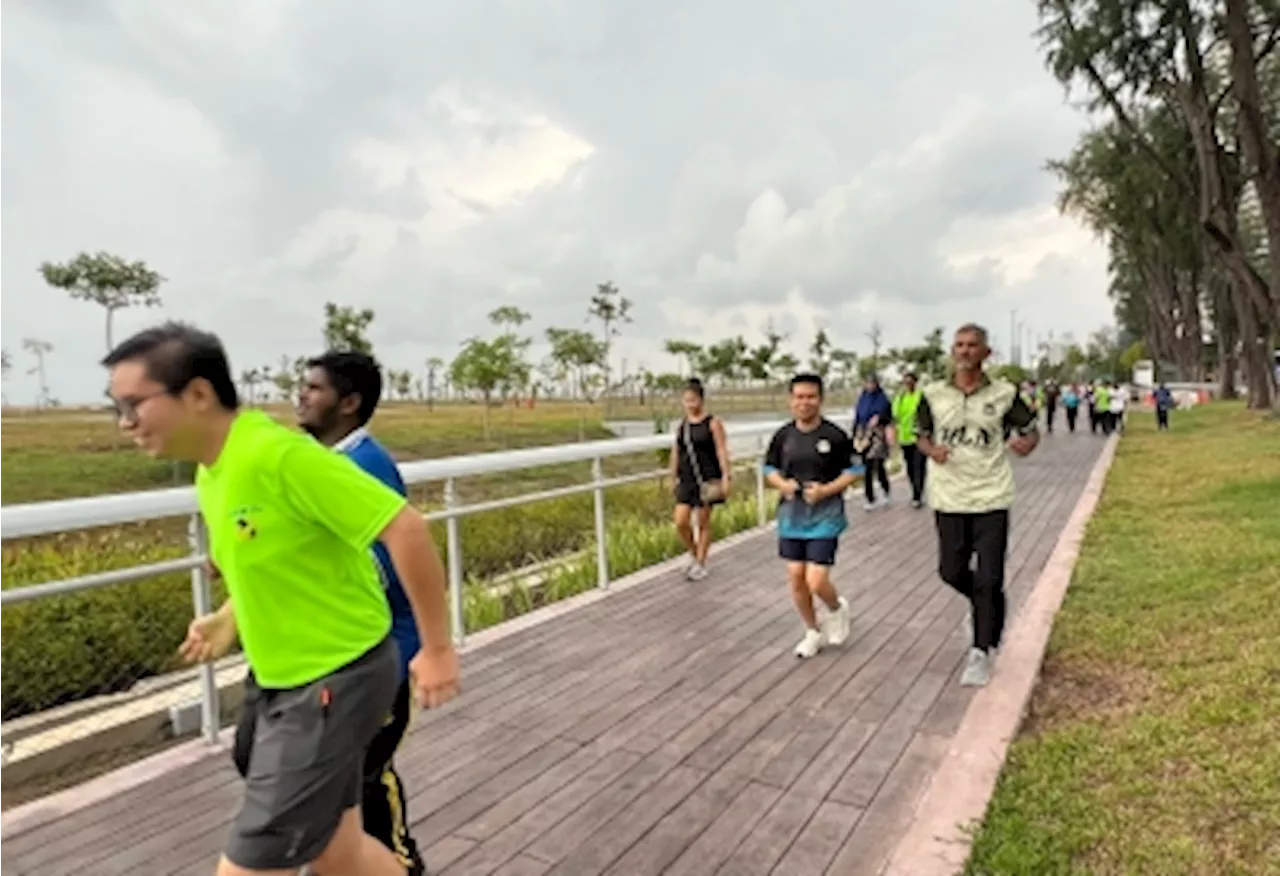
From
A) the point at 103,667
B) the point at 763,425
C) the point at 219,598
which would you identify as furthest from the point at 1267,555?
the point at 103,667

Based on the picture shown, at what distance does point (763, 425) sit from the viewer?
1002 centimetres

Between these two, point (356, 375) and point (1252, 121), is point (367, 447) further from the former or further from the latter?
point (1252, 121)

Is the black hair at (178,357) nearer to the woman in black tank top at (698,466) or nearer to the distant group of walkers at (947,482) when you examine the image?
the distant group of walkers at (947,482)

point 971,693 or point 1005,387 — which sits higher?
point 1005,387

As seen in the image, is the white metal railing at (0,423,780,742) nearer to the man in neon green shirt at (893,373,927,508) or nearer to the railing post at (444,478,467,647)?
the railing post at (444,478,467,647)

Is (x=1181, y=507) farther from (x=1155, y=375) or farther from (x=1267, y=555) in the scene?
(x=1155, y=375)

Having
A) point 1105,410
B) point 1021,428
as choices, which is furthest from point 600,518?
point 1105,410

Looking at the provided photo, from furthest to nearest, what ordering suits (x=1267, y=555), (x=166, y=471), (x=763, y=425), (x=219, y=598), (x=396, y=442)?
1. (x=396, y=442)
2. (x=166, y=471)
3. (x=763, y=425)
4. (x=1267, y=555)
5. (x=219, y=598)

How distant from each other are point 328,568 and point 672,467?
17.7 feet

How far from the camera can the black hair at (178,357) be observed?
172cm

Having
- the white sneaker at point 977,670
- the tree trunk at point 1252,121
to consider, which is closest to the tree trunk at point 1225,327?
the tree trunk at point 1252,121

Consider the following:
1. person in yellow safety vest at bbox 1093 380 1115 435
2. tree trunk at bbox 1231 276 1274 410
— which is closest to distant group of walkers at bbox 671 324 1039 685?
person in yellow safety vest at bbox 1093 380 1115 435

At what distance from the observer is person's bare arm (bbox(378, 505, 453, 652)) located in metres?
1.73

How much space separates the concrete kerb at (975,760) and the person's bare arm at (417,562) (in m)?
1.76
